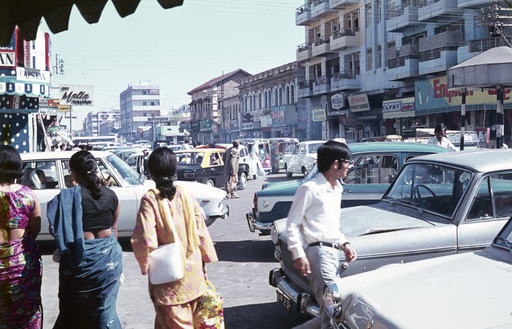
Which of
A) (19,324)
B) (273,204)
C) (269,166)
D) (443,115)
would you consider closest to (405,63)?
(443,115)

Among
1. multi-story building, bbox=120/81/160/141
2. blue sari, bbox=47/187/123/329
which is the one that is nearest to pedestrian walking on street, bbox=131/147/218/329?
blue sari, bbox=47/187/123/329

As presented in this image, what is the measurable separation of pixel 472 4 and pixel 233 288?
80.4ft

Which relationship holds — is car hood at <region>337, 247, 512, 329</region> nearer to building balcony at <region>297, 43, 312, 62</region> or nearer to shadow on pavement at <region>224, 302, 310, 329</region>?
shadow on pavement at <region>224, 302, 310, 329</region>

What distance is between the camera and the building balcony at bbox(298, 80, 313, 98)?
45125mm

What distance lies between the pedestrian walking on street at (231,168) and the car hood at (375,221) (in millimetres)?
11547

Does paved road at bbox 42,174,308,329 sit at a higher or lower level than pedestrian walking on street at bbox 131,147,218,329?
lower

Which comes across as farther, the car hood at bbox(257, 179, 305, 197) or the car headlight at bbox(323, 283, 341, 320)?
the car hood at bbox(257, 179, 305, 197)

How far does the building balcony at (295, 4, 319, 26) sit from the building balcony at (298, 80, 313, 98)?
Answer: 5374 millimetres

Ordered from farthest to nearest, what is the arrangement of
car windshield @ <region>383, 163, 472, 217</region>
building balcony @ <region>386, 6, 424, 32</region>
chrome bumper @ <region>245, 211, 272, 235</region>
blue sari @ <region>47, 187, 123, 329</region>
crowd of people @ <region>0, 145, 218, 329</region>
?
building balcony @ <region>386, 6, 424, 32</region>, chrome bumper @ <region>245, 211, 272, 235</region>, car windshield @ <region>383, 163, 472, 217</region>, blue sari @ <region>47, 187, 123, 329</region>, crowd of people @ <region>0, 145, 218, 329</region>

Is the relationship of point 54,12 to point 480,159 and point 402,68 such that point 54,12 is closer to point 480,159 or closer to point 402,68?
point 480,159

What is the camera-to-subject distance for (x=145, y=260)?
353 centimetres

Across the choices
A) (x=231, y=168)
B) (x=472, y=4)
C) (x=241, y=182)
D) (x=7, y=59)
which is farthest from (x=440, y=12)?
(x=7, y=59)

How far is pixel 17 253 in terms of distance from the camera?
3979 millimetres

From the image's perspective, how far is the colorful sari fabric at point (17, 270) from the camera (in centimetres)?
394
